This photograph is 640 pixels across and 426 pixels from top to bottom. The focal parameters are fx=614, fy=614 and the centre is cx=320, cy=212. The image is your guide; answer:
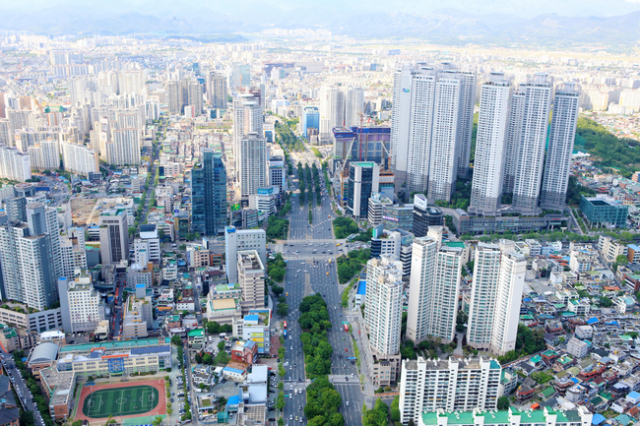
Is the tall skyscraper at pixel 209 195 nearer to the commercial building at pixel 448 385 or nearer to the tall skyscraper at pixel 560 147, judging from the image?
the commercial building at pixel 448 385

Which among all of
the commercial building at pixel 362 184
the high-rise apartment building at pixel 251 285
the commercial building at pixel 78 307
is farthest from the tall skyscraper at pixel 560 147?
the commercial building at pixel 78 307

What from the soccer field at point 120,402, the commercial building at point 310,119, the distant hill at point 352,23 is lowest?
the soccer field at point 120,402

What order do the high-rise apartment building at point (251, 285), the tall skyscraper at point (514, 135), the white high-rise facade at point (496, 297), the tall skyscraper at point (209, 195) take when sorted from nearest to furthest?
the white high-rise facade at point (496, 297) < the high-rise apartment building at point (251, 285) < the tall skyscraper at point (209, 195) < the tall skyscraper at point (514, 135)

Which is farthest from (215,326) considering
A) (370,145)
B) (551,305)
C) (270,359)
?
(370,145)

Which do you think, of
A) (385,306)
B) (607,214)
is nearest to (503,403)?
(385,306)

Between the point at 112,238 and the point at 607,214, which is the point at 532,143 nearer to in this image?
the point at 607,214

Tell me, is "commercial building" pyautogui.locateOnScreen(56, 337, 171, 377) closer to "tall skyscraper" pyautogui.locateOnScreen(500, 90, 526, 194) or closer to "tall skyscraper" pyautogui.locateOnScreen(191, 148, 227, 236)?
"tall skyscraper" pyautogui.locateOnScreen(191, 148, 227, 236)

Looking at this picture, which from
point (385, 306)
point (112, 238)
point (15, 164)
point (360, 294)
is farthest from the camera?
point (15, 164)
